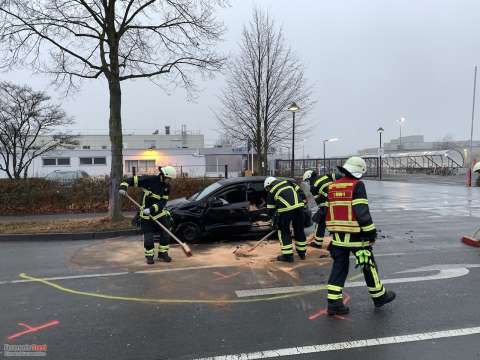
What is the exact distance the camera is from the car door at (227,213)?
29.0 ft

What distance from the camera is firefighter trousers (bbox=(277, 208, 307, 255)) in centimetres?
706

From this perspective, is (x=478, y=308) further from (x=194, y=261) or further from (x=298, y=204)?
(x=194, y=261)

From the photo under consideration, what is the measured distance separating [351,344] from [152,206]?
14.2 ft

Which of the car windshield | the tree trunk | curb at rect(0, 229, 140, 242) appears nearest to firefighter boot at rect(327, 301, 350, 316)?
the car windshield

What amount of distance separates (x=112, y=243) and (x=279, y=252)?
390 cm

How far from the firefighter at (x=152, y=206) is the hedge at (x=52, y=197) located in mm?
8183

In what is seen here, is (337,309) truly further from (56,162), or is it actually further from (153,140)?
(153,140)

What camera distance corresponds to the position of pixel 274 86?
19.8 metres

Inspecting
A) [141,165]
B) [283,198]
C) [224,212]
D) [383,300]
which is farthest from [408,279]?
[141,165]

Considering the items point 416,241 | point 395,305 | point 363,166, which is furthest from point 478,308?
point 416,241

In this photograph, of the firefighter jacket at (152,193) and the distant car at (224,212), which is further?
the distant car at (224,212)

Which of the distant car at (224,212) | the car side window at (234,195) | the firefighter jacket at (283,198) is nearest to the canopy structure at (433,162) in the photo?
the distant car at (224,212)

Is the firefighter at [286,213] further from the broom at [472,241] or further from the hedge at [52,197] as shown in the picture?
the hedge at [52,197]

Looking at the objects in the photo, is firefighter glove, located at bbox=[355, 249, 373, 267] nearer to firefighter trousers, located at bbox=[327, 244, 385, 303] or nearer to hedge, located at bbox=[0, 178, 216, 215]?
firefighter trousers, located at bbox=[327, 244, 385, 303]
